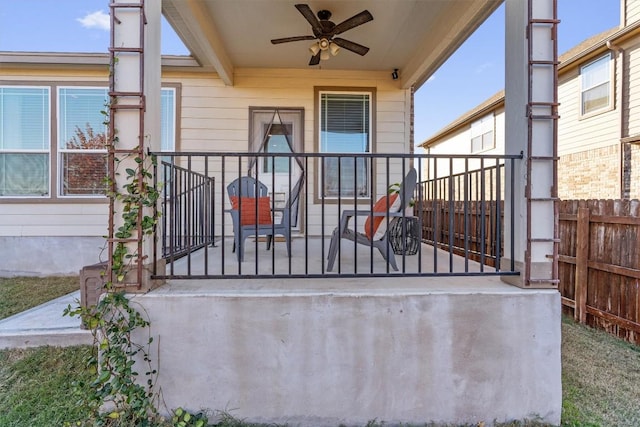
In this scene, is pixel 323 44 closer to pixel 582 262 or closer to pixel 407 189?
pixel 407 189

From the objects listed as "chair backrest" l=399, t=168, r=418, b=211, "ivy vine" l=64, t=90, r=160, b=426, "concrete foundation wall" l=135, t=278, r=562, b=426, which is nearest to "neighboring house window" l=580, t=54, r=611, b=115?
"chair backrest" l=399, t=168, r=418, b=211

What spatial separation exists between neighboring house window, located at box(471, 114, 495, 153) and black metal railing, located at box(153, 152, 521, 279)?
255 inches

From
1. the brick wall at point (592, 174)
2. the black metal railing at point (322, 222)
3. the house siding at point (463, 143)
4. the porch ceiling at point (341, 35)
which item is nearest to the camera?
the black metal railing at point (322, 222)

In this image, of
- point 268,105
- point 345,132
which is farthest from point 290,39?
point 345,132

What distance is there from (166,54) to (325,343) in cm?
489

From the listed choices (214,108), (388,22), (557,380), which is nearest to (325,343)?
(557,380)

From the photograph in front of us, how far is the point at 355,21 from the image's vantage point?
3.65 m

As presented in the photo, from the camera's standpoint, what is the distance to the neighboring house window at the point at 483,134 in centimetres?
1096

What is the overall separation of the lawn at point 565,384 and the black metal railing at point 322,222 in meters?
0.98

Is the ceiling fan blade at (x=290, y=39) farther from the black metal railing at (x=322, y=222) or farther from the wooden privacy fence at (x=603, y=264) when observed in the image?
the wooden privacy fence at (x=603, y=264)

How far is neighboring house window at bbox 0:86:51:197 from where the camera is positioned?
525 centimetres

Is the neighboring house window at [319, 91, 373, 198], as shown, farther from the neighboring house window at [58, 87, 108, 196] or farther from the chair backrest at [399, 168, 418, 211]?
the neighboring house window at [58, 87, 108, 196]

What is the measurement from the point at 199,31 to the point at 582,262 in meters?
4.85

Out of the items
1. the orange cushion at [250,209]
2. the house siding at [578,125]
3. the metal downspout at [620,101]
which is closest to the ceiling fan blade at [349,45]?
the orange cushion at [250,209]
